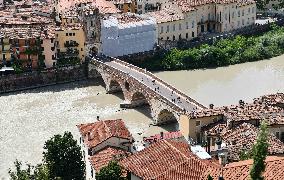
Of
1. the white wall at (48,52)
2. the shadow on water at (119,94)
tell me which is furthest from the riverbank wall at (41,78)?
the shadow on water at (119,94)

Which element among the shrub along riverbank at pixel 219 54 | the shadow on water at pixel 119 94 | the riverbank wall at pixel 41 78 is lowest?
Result: the shadow on water at pixel 119 94

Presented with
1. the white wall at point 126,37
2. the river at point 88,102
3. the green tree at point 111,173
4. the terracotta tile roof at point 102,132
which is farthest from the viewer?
the white wall at point 126,37

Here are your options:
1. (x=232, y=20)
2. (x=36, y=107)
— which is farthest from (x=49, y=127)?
(x=232, y=20)

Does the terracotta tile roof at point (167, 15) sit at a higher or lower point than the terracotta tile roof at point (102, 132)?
higher

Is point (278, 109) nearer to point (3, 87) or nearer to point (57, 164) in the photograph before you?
point (57, 164)

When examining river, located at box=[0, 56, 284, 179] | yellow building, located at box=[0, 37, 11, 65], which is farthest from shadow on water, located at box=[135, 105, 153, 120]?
yellow building, located at box=[0, 37, 11, 65]

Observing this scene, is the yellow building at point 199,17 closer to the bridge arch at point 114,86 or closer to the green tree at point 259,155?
the bridge arch at point 114,86

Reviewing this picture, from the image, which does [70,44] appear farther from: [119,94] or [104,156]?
[104,156]
